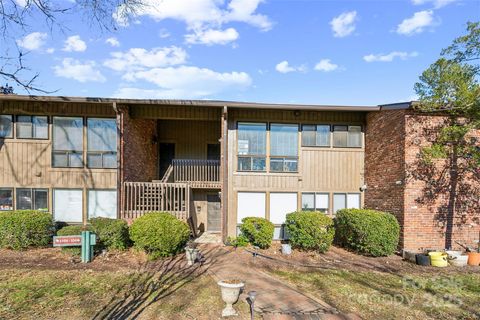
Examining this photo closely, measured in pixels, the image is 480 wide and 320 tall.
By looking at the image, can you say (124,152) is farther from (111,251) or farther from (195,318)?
(195,318)

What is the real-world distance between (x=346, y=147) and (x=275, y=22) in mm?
5766

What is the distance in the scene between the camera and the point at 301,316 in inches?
190

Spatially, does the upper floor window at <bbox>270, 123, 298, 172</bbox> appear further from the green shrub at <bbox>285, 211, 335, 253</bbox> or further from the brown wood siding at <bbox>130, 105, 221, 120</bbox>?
the brown wood siding at <bbox>130, 105, 221, 120</bbox>

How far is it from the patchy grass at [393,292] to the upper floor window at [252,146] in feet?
14.2

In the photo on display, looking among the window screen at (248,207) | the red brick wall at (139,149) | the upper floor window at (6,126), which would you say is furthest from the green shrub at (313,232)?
the upper floor window at (6,126)

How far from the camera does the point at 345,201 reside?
11039mm

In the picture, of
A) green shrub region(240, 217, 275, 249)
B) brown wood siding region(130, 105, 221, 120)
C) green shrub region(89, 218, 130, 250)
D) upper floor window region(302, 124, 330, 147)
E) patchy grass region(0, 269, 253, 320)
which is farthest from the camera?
upper floor window region(302, 124, 330, 147)

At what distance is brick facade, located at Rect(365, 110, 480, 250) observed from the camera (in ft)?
29.9

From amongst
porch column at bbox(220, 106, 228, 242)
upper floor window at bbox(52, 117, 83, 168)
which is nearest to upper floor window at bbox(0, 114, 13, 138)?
upper floor window at bbox(52, 117, 83, 168)

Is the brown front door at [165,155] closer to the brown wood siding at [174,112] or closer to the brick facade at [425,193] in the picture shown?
the brown wood siding at [174,112]

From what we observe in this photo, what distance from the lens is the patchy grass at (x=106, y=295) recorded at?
16.1 ft

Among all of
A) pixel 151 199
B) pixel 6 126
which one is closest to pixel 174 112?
pixel 151 199

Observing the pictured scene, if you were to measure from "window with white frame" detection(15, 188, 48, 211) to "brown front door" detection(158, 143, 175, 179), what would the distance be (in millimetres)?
4587

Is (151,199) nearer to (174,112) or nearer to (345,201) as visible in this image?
(174,112)
